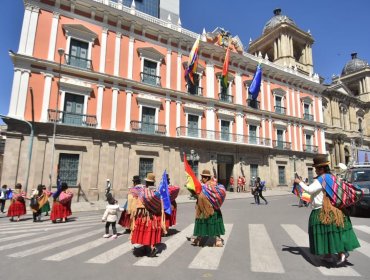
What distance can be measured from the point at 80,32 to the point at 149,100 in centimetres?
679

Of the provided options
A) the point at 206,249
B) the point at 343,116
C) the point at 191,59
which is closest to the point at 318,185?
the point at 206,249

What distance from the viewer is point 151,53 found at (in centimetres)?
2055

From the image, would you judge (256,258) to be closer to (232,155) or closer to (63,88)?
(63,88)

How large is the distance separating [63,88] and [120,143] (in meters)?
5.29

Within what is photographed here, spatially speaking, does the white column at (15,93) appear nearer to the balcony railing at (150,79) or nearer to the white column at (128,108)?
the white column at (128,108)

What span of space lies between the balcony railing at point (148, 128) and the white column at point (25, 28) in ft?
27.3

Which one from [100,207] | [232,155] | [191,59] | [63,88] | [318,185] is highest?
[191,59]

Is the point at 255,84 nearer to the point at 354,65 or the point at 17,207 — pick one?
the point at 17,207

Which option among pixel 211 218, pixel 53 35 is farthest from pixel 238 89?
pixel 211 218

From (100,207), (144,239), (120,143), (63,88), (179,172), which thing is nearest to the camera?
(144,239)

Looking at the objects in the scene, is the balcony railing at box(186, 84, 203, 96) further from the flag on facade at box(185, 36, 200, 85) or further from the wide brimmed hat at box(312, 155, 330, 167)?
the wide brimmed hat at box(312, 155, 330, 167)

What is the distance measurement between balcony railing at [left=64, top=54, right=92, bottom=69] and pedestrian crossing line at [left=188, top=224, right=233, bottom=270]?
16.5m

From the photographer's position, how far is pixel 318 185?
4086mm

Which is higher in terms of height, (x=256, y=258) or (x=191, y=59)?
(x=191, y=59)
